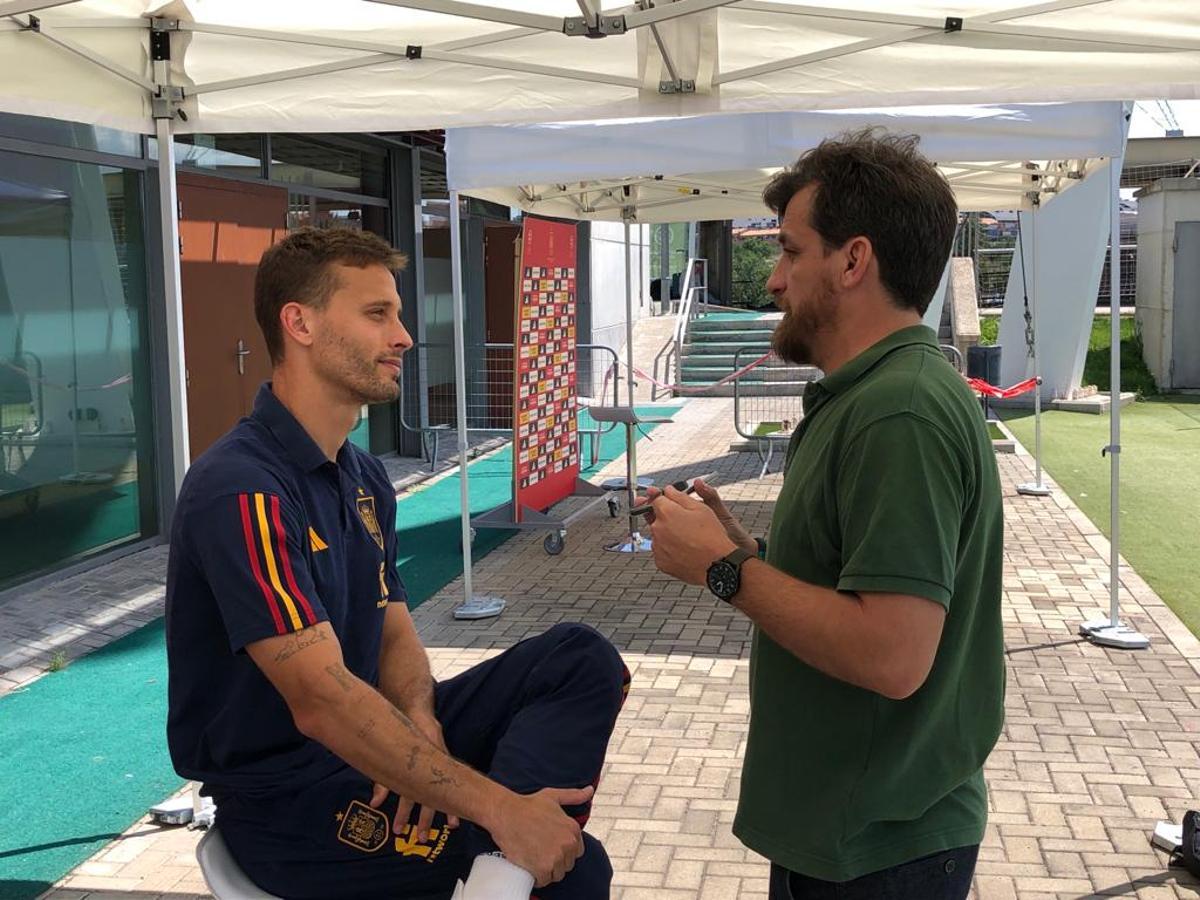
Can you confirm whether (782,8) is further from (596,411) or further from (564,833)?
(596,411)

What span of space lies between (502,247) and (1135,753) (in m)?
11.5

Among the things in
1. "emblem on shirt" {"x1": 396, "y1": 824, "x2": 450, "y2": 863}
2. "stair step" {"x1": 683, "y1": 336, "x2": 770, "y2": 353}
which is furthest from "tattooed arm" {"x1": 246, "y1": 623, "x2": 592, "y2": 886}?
"stair step" {"x1": 683, "y1": 336, "x2": 770, "y2": 353}

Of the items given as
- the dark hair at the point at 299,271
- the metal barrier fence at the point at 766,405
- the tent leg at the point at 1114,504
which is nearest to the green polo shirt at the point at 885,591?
the dark hair at the point at 299,271

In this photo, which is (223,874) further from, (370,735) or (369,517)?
(369,517)

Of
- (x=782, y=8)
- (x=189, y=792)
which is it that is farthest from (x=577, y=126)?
(x=189, y=792)

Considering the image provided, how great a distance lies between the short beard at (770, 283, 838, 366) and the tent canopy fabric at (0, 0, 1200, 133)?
6.03 feet

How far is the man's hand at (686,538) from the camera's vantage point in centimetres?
188

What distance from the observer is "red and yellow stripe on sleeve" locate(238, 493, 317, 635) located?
2.06 m

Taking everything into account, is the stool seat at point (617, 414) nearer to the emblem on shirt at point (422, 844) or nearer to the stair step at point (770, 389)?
the emblem on shirt at point (422, 844)

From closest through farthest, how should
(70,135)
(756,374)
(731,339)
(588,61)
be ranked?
(588,61), (70,135), (756,374), (731,339)

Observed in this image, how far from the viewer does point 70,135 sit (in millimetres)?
7566

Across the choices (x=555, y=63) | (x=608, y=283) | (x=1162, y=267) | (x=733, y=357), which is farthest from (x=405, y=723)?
(x=1162, y=267)

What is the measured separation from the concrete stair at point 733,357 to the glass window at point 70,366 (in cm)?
1040

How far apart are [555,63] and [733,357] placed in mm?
16588
